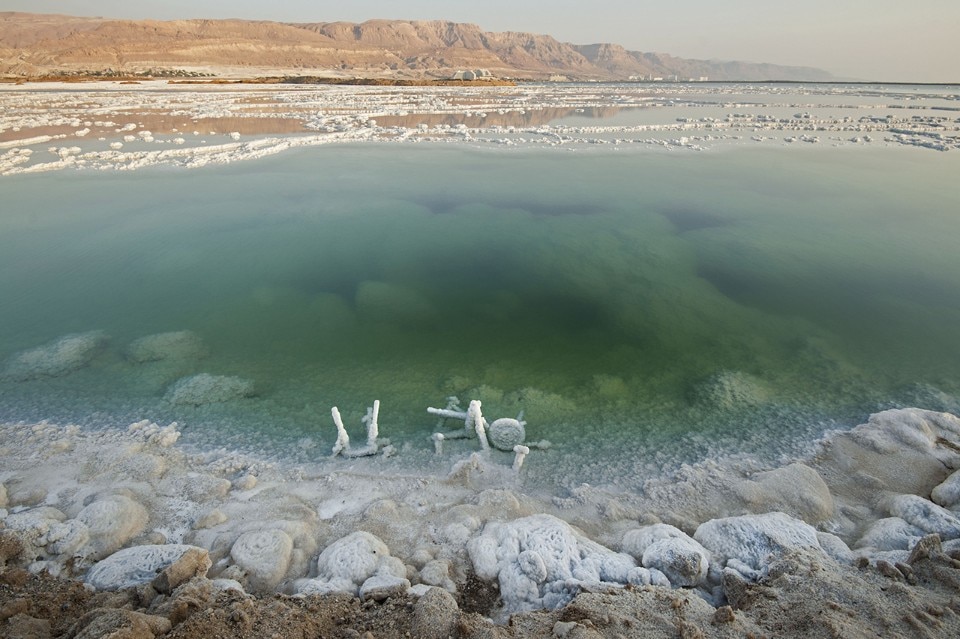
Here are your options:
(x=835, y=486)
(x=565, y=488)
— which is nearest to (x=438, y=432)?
(x=565, y=488)

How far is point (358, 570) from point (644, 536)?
1.77 meters

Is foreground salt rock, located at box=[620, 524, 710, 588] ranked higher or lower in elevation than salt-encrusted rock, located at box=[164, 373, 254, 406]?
higher

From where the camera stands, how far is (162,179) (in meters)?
11.9

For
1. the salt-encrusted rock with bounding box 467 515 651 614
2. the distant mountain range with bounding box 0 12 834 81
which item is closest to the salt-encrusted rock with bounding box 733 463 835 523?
the salt-encrusted rock with bounding box 467 515 651 614

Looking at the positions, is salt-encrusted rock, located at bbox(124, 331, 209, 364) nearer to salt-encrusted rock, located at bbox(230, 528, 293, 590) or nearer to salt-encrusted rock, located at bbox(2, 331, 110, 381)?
salt-encrusted rock, located at bbox(2, 331, 110, 381)

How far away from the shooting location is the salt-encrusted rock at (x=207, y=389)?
4594mm

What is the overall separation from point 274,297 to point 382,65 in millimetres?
95649

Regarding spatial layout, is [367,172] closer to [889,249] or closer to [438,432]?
[438,432]

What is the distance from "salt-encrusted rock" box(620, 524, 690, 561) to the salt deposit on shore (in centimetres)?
1418

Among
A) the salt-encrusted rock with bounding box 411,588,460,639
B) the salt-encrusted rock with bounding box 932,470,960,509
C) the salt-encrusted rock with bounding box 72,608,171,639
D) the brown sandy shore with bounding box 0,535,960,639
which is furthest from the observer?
the salt-encrusted rock with bounding box 932,470,960,509

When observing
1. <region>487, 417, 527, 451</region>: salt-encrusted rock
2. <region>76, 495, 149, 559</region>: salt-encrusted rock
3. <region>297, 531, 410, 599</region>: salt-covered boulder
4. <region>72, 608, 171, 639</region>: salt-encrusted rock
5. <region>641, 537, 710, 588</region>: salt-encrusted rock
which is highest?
<region>72, 608, 171, 639</region>: salt-encrusted rock

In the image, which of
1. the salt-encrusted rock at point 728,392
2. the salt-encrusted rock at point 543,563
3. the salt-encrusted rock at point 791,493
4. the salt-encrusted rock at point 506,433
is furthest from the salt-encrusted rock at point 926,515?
the salt-encrusted rock at point 506,433

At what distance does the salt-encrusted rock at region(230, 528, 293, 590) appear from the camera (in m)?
2.79

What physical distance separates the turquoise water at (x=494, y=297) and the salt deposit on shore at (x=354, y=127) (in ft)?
11.0
